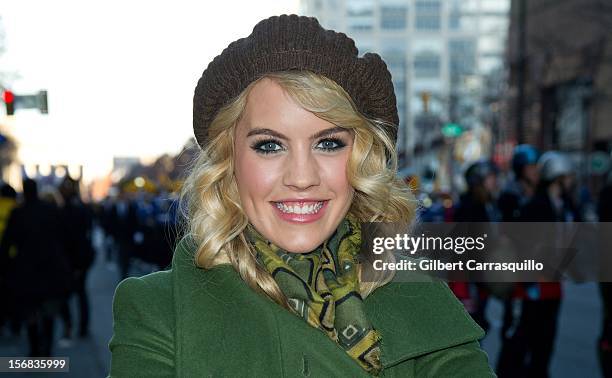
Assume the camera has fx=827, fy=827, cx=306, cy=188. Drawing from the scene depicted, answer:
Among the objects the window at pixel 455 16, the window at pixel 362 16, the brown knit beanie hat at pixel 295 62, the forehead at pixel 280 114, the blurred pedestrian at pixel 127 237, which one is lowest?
the blurred pedestrian at pixel 127 237

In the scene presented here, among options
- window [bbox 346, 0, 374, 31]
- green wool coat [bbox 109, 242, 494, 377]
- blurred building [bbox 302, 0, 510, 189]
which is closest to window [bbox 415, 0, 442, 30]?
blurred building [bbox 302, 0, 510, 189]

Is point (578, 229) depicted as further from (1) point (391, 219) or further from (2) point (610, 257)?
(1) point (391, 219)

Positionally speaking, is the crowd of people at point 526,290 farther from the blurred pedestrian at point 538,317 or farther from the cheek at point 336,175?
the cheek at point 336,175

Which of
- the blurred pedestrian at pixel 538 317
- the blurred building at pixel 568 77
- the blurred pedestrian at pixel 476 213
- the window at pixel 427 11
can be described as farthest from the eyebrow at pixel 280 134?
the blurred building at pixel 568 77

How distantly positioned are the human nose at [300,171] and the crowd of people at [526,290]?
3.75 metres

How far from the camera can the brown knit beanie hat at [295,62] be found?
175 cm

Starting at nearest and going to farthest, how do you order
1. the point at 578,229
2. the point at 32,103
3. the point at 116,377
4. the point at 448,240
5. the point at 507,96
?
the point at 116,377, the point at 448,240, the point at 32,103, the point at 578,229, the point at 507,96

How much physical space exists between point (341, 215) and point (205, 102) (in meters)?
0.40

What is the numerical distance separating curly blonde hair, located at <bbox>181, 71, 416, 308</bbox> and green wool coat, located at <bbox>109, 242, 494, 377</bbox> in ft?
0.14

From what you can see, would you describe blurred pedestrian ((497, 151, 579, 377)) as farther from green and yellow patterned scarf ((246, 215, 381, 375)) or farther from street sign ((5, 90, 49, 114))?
green and yellow patterned scarf ((246, 215, 381, 375))

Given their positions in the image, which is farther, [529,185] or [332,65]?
[529,185]

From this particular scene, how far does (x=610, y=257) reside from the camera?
5.88 meters

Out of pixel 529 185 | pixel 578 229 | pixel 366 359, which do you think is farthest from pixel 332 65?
pixel 529 185

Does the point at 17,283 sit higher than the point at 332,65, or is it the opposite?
the point at 332,65
